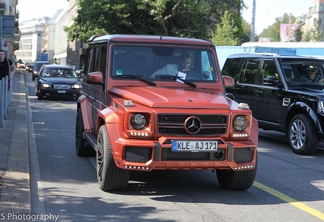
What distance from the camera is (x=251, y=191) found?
7926mm

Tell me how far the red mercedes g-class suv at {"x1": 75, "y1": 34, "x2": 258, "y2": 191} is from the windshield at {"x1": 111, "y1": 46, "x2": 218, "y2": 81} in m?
0.01

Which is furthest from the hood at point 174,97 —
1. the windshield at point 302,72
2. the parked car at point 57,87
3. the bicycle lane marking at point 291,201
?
the parked car at point 57,87

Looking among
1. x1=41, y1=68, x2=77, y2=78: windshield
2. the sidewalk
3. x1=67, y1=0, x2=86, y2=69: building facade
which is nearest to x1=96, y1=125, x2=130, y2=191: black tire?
the sidewalk

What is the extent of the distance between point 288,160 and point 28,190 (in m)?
5.40

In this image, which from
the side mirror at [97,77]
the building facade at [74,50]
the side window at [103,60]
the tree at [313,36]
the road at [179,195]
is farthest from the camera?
the tree at [313,36]

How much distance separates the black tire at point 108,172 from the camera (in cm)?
727

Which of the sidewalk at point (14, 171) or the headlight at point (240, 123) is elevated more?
the headlight at point (240, 123)

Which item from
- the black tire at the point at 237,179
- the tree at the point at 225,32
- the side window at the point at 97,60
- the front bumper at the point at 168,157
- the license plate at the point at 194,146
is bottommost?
the black tire at the point at 237,179

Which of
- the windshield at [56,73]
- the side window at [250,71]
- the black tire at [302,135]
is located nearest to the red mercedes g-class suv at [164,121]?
the black tire at [302,135]

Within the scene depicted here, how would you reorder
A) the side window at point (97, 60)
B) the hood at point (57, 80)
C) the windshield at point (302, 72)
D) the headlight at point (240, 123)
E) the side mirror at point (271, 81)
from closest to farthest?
the headlight at point (240, 123) < the side window at point (97, 60) < the side mirror at point (271, 81) < the windshield at point (302, 72) < the hood at point (57, 80)

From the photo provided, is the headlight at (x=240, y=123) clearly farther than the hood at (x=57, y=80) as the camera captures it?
No

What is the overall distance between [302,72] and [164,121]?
6504 millimetres

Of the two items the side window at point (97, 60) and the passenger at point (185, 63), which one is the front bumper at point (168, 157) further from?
the side window at point (97, 60)

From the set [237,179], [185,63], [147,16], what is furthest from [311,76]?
[147,16]
